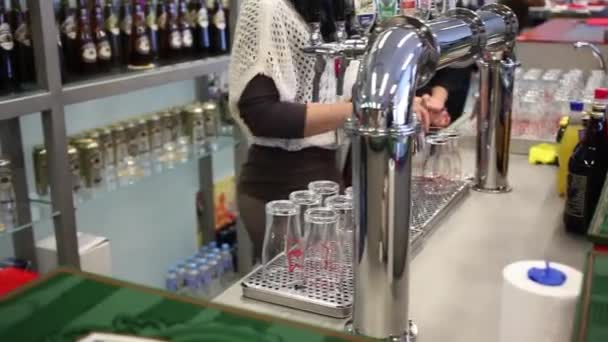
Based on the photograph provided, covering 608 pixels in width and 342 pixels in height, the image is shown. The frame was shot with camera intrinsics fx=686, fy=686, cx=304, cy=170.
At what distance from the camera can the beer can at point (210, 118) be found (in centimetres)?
276

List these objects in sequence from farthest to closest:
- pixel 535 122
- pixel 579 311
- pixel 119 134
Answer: pixel 119 134, pixel 535 122, pixel 579 311

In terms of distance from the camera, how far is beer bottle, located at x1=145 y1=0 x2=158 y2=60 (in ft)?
8.16

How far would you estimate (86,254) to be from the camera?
7.04 feet

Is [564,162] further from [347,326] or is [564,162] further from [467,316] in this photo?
[347,326]

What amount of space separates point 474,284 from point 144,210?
6.53 feet

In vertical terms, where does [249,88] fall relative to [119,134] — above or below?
above

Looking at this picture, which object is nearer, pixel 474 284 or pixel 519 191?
pixel 474 284

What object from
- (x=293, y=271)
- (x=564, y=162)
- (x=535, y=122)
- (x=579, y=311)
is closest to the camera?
(x=579, y=311)

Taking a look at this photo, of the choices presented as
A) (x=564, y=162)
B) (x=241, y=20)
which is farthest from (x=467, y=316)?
(x=241, y=20)

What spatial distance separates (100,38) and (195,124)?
556mm

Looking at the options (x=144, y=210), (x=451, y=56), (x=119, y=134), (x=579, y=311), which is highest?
(x=451, y=56)

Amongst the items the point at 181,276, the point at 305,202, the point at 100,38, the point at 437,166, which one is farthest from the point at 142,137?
the point at 305,202

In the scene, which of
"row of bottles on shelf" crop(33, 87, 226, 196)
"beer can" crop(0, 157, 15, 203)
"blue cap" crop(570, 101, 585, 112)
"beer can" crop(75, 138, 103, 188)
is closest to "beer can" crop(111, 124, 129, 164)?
"row of bottles on shelf" crop(33, 87, 226, 196)

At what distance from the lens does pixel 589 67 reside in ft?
8.07
